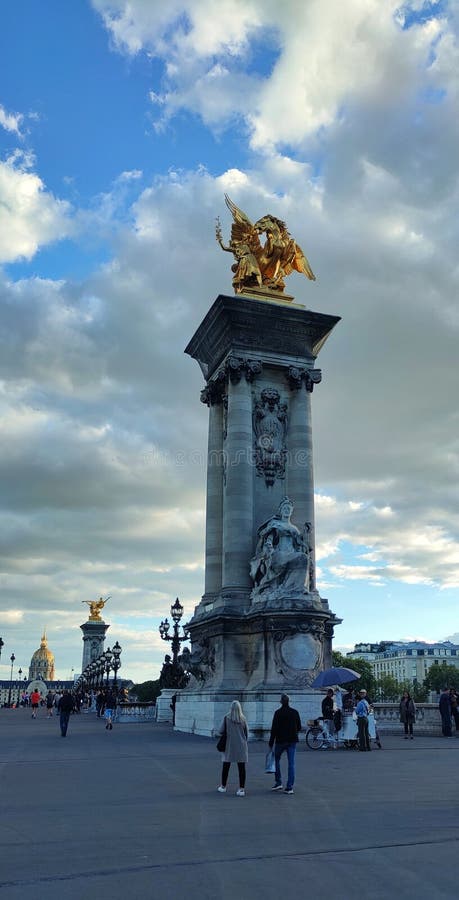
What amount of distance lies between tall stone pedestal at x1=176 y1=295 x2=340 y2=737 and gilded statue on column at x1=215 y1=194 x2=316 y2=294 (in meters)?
1.77

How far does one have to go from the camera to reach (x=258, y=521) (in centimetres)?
2933

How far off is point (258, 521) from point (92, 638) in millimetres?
106419

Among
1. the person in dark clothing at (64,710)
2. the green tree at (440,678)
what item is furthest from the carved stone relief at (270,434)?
the green tree at (440,678)

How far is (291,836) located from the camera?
8789mm

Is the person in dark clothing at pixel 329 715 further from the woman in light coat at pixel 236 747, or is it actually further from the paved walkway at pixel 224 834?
the woman in light coat at pixel 236 747

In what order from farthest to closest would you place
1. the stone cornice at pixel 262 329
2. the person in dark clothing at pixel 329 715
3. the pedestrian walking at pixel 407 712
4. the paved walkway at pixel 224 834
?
the stone cornice at pixel 262 329 < the pedestrian walking at pixel 407 712 < the person in dark clothing at pixel 329 715 < the paved walkway at pixel 224 834

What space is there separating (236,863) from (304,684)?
17315 mm

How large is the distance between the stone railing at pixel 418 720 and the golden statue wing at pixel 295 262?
1888 cm

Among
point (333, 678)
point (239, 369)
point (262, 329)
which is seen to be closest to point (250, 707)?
point (333, 678)

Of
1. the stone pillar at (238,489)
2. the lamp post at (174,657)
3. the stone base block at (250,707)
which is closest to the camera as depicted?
the stone base block at (250,707)

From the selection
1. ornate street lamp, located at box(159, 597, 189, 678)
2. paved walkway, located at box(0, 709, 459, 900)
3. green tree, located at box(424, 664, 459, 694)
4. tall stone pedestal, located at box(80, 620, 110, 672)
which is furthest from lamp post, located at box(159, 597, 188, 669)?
green tree, located at box(424, 664, 459, 694)

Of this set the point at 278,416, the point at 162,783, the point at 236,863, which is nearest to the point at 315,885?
the point at 236,863

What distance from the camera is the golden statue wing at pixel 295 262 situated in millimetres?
33469

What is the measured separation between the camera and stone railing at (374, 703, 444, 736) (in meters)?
30.5
